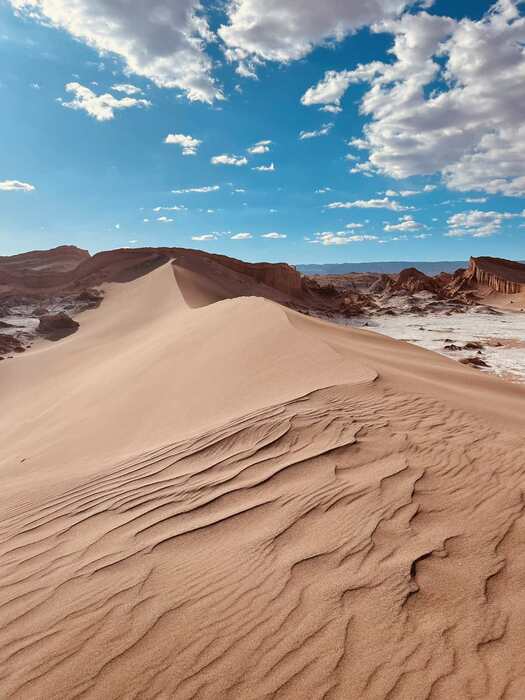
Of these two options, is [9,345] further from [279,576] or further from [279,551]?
[279,576]

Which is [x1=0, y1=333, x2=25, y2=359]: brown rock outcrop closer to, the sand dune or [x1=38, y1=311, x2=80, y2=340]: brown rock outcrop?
[x1=38, y1=311, x2=80, y2=340]: brown rock outcrop

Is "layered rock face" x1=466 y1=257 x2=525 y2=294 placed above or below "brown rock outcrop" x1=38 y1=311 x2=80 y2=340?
above

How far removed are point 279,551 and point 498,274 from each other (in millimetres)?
42182

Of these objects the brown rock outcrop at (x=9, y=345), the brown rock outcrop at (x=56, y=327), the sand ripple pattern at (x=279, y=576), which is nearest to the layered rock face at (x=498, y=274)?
the brown rock outcrop at (x=56, y=327)

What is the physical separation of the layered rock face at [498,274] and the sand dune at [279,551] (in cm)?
3599

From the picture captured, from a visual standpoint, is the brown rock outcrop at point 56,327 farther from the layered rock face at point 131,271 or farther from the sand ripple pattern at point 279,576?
the sand ripple pattern at point 279,576

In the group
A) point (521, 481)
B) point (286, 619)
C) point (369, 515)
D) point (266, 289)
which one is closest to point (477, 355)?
point (521, 481)

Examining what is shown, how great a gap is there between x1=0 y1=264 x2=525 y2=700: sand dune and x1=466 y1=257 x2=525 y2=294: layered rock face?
36.0 metres

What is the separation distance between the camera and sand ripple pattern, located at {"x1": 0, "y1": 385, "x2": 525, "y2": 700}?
171cm

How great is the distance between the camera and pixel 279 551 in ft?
7.79

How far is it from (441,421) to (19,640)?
369 centimetres

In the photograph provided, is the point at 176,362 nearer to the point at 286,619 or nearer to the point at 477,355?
the point at 286,619

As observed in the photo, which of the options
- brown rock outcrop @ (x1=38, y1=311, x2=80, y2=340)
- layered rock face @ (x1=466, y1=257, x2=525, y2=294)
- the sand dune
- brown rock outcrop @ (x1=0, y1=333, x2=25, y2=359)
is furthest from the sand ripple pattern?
layered rock face @ (x1=466, y1=257, x2=525, y2=294)

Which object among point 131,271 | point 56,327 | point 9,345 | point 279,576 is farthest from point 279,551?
point 131,271
